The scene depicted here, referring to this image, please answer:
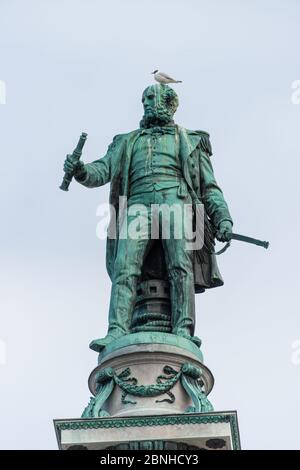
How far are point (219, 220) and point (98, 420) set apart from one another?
16.1ft

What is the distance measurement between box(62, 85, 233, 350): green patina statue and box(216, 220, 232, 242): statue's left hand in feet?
0.06

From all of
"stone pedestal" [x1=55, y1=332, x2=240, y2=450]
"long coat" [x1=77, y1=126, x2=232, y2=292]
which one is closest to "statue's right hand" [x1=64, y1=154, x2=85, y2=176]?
"long coat" [x1=77, y1=126, x2=232, y2=292]

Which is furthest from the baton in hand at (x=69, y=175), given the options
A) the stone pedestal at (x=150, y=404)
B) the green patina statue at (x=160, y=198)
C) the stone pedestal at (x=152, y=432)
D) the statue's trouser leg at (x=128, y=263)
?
the stone pedestal at (x=152, y=432)

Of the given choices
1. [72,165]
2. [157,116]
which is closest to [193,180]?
[157,116]

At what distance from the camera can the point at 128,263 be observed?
24578 millimetres

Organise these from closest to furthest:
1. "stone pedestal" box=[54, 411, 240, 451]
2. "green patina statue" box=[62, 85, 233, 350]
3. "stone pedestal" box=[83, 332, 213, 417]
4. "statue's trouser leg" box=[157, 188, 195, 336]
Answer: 1. "stone pedestal" box=[54, 411, 240, 451]
2. "stone pedestal" box=[83, 332, 213, 417]
3. "statue's trouser leg" box=[157, 188, 195, 336]
4. "green patina statue" box=[62, 85, 233, 350]

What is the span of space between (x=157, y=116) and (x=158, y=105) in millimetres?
222

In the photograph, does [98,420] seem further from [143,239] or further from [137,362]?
[143,239]

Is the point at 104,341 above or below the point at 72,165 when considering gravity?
below

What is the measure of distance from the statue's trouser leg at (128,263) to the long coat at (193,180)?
0.52 meters

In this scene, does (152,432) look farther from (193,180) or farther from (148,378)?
(193,180)

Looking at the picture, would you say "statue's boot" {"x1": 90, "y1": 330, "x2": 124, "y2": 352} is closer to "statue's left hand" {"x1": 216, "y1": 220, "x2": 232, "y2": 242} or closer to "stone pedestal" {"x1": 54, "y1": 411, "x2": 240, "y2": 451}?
"stone pedestal" {"x1": 54, "y1": 411, "x2": 240, "y2": 451}

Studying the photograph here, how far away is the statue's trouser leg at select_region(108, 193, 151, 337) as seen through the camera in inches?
940
